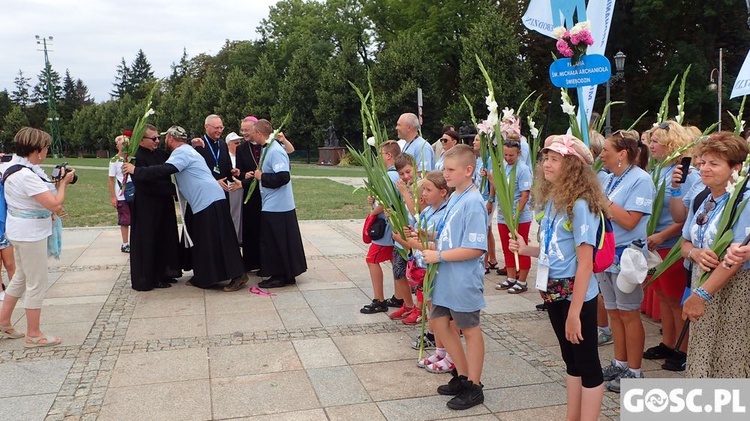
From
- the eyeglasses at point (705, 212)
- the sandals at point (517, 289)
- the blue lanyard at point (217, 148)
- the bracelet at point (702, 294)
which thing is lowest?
the sandals at point (517, 289)

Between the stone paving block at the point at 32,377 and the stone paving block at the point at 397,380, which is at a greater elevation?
the stone paving block at the point at 397,380

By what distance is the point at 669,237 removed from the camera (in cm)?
475

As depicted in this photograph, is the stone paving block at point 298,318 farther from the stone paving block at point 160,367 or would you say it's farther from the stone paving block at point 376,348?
the stone paving block at point 160,367

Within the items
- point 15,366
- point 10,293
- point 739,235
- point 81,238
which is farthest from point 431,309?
point 81,238

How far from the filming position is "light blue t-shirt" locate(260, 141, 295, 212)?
7109mm

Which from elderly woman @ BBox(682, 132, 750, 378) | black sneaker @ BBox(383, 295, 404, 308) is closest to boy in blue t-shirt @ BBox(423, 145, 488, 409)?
elderly woman @ BBox(682, 132, 750, 378)

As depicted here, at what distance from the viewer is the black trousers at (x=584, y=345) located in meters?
3.26

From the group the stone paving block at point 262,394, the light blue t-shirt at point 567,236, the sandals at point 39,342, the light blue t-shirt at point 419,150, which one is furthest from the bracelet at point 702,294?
the sandals at point 39,342

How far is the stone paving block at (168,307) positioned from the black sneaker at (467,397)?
10.6 ft

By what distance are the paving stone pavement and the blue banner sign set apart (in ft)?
6.99

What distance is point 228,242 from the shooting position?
723 cm

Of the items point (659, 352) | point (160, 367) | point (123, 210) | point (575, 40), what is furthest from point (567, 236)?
point (123, 210)

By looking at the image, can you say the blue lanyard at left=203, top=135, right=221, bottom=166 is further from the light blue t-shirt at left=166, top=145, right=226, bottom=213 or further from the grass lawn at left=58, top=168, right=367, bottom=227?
the grass lawn at left=58, top=168, right=367, bottom=227

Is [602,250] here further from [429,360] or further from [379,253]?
[379,253]
